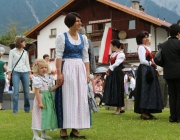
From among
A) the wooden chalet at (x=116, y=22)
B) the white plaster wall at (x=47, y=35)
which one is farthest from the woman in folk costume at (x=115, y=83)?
the white plaster wall at (x=47, y=35)

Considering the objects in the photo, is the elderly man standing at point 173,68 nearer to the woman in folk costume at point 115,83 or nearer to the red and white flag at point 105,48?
the woman in folk costume at point 115,83

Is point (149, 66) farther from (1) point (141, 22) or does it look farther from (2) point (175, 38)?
(1) point (141, 22)

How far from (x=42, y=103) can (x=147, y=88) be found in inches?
146

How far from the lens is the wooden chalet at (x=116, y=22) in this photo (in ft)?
133

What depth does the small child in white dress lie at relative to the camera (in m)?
6.15

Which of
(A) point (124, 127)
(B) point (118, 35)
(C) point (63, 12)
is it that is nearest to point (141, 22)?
(B) point (118, 35)

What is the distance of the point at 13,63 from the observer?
1097cm

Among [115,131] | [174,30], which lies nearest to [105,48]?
[174,30]

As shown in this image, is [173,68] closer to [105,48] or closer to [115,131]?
[115,131]

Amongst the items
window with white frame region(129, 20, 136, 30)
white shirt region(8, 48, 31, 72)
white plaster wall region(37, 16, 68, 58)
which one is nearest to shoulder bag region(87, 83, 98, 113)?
white shirt region(8, 48, 31, 72)

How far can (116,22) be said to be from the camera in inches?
1719

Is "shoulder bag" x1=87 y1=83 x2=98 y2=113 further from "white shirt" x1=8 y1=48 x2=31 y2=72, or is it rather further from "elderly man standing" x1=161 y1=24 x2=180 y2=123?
"white shirt" x1=8 y1=48 x2=31 y2=72

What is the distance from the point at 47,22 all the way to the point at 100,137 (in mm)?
42052

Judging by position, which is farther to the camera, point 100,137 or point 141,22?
point 141,22
